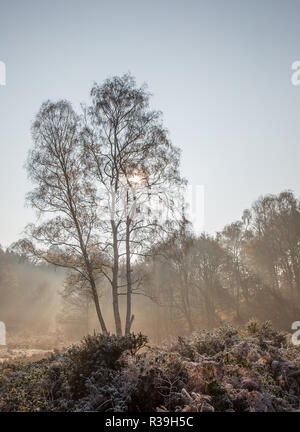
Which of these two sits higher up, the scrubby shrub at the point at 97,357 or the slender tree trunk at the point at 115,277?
the slender tree trunk at the point at 115,277

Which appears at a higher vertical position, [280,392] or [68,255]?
[68,255]

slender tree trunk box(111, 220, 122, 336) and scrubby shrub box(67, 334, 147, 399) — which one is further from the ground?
slender tree trunk box(111, 220, 122, 336)

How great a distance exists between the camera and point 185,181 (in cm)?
1182

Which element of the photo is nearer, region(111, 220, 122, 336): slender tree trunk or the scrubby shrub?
the scrubby shrub

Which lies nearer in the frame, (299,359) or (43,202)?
(299,359)

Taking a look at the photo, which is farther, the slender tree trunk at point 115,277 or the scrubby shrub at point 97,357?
the slender tree trunk at point 115,277

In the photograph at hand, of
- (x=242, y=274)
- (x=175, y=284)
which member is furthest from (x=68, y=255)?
(x=242, y=274)

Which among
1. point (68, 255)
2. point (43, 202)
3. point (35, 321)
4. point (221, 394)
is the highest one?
point (43, 202)

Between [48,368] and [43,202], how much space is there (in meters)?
6.73

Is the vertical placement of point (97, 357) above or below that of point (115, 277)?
below

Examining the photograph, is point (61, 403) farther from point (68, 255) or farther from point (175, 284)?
point (175, 284)

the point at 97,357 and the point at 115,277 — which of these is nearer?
the point at 97,357
